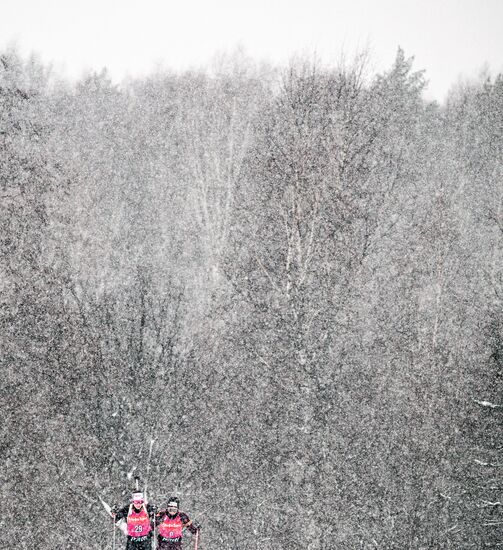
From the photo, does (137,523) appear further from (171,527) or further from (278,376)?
(278,376)

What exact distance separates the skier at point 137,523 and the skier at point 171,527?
0.21 metres

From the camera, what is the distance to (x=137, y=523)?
37.1 feet

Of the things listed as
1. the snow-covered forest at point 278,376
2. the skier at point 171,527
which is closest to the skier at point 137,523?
the skier at point 171,527

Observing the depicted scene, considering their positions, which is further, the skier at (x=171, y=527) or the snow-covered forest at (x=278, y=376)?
the snow-covered forest at (x=278, y=376)

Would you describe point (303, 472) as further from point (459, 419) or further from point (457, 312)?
point (457, 312)

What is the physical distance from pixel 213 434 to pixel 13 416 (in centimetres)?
489

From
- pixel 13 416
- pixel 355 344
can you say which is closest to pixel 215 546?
pixel 13 416

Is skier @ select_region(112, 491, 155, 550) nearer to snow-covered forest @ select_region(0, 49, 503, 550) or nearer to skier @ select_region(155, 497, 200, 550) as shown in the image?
skier @ select_region(155, 497, 200, 550)

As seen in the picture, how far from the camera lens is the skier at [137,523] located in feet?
36.9

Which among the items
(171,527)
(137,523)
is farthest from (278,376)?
(137,523)

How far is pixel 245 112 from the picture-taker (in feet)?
143

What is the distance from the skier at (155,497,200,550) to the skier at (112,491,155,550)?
0.21m

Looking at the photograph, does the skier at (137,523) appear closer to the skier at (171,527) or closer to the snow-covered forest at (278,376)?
the skier at (171,527)

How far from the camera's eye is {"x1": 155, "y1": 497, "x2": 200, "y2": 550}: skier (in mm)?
11289
